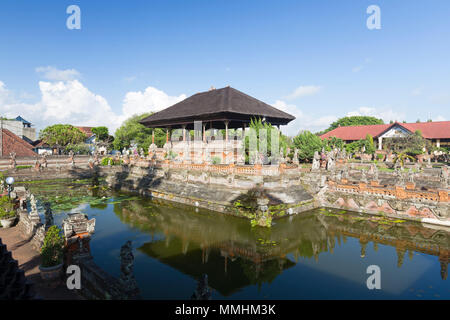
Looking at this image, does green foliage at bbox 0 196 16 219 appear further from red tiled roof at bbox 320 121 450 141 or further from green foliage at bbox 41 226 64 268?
red tiled roof at bbox 320 121 450 141

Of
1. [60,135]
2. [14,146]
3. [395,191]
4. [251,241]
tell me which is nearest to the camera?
[251,241]

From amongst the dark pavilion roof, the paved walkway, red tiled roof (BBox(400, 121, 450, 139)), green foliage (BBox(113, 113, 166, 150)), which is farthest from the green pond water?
red tiled roof (BBox(400, 121, 450, 139))

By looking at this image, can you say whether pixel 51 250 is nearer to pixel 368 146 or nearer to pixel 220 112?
pixel 220 112

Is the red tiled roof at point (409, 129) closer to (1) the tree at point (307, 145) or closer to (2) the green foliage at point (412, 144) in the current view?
(2) the green foliage at point (412, 144)

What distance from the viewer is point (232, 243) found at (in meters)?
12.0

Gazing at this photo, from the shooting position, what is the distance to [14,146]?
142 ft

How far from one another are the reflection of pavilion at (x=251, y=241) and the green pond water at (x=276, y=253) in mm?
38

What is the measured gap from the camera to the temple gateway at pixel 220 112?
75.0 ft

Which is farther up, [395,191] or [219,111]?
[219,111]

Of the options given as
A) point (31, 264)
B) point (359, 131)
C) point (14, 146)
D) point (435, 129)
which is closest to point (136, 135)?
point (14, 146)

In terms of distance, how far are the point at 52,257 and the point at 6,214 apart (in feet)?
24.6

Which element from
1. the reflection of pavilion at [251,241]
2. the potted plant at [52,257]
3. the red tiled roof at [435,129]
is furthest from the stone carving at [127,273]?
the red tiled roof at [435,129]
